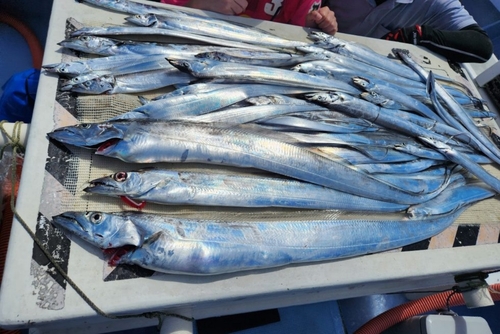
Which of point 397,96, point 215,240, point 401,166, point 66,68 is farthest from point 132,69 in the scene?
point 397,96

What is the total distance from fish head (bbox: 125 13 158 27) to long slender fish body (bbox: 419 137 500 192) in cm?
182

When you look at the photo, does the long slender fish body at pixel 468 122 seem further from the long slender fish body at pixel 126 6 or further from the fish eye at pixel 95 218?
the fish eye at pixel 95 218

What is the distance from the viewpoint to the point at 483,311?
3.07 m

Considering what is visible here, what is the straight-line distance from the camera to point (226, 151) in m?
1.54

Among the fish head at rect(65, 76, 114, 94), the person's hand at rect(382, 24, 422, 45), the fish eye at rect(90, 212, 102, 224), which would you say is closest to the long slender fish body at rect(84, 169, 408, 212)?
the fish eye at rect(90, 212, 102, 224)

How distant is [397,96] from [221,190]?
1.59 metres

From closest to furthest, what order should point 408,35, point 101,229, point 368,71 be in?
point 101,229
point 368,71
point 408,35

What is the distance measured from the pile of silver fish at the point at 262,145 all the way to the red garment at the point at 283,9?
1.34ft

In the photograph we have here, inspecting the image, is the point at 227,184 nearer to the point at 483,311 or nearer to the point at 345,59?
the point at 345,59

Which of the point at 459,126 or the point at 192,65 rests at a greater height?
the point at 192,65

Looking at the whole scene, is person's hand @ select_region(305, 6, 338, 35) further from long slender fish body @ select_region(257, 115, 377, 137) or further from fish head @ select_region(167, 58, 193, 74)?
fish head @ select_region(167, 58, 193, 74)

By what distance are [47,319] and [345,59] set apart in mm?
2269

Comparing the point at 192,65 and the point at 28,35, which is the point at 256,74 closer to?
the point at 192,65

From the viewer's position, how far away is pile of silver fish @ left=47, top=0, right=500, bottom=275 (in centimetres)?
135
